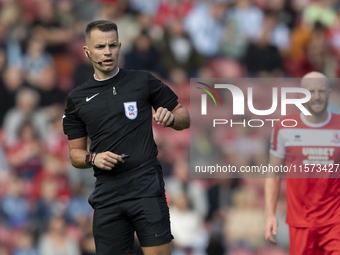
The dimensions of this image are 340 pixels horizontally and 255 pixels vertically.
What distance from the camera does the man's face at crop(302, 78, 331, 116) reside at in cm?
560

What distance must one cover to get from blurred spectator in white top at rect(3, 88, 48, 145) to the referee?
5.49 metres

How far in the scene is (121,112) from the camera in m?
4.76

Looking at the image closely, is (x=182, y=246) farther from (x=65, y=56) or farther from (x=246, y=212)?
(x=65, y=56)

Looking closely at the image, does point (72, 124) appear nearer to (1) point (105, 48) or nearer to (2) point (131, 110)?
(2) point (131, 110)

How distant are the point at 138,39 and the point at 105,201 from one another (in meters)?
6.34

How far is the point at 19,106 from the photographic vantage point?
10.3m

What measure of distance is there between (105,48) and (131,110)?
22.9 inches

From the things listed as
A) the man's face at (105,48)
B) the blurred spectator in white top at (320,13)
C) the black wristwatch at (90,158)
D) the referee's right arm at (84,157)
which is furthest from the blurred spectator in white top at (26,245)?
the blurred spectator in white top at (320,13)

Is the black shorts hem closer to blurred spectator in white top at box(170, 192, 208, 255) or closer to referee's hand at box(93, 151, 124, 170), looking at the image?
referee's hand at box(93, 151, 124, 170)

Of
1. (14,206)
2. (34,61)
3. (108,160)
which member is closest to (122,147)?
(108,160)

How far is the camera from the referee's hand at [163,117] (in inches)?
172

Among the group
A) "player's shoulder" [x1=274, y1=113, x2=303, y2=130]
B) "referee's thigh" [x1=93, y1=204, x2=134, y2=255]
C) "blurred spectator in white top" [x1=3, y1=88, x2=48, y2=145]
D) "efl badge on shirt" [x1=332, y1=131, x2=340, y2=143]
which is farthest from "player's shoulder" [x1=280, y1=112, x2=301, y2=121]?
"blurred spectator in white top" [x1=3, y1=88, x2=48, y2=145]

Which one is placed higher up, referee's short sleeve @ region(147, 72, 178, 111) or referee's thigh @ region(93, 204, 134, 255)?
referee's short sleeve @ region(147, 72, 178, 111)

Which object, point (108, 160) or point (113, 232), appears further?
point (113, 232)
